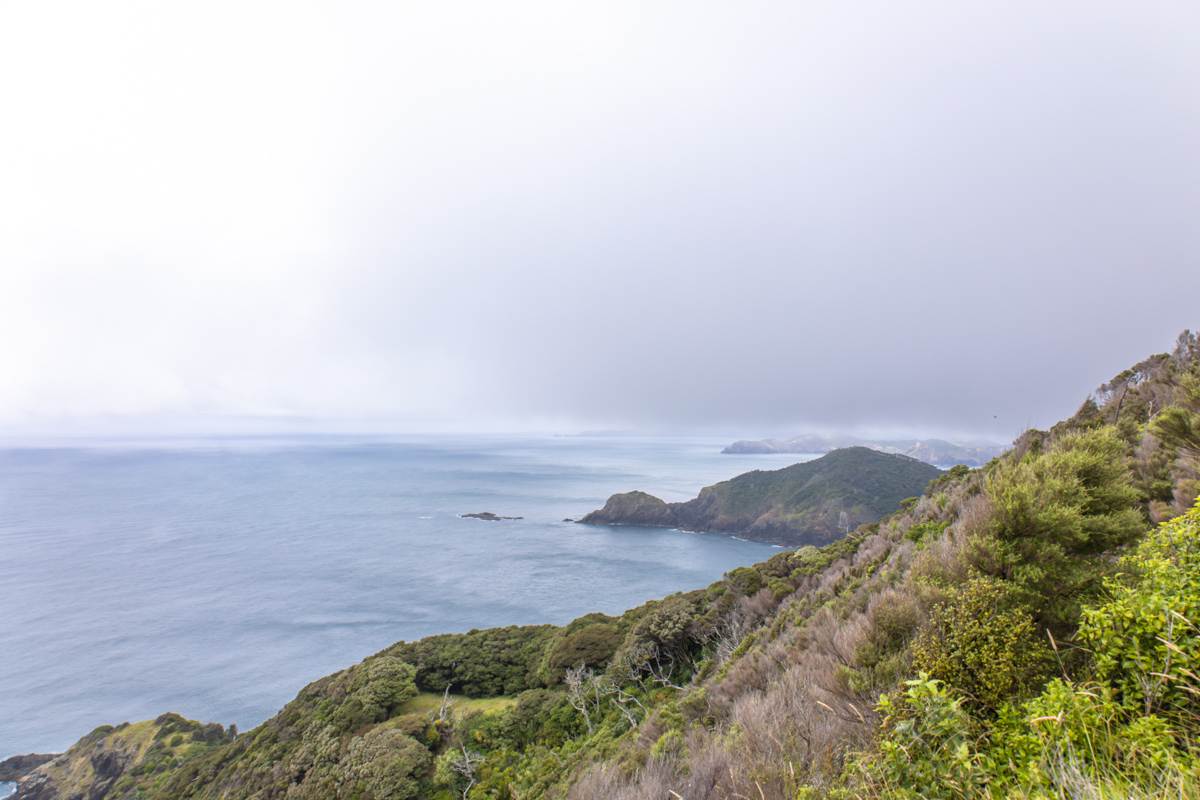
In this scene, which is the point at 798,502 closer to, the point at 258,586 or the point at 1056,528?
the point at 258,586

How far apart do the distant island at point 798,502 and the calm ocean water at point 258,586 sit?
6249 mm

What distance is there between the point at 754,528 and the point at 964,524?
3289 inches

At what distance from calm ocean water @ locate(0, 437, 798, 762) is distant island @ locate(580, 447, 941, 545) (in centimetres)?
625

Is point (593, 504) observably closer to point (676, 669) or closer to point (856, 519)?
point (856, 519)

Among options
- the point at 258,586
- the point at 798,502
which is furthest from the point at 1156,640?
the point at 798,502

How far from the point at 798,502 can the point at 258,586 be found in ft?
279

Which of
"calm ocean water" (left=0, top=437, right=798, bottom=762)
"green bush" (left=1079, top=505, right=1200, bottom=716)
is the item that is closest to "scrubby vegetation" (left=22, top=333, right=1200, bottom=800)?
"green bush" (left=1079, top=505, right=1200, bottom=716)

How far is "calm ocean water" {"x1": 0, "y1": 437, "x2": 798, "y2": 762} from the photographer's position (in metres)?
42.3

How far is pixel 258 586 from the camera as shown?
63.8 metres

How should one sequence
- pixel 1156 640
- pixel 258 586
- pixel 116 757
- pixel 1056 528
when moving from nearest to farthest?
pixel 1156 640 → pixel 1056 528 → pixel 116 757 → pixel 258 586

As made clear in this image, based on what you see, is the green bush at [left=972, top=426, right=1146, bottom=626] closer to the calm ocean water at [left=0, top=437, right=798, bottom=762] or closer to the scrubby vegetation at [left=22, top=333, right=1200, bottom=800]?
the scrubby vegetation at [left=22, top=333, right=1200, bottom=800]

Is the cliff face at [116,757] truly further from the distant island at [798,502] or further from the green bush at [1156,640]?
the distant island at [798,502]

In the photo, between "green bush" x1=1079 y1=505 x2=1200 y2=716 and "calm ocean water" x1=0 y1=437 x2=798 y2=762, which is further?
"calm ocean water" x1=0 y1=437 x2=798 y2=762

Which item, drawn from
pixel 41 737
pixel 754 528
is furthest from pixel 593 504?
pixel 41 737
